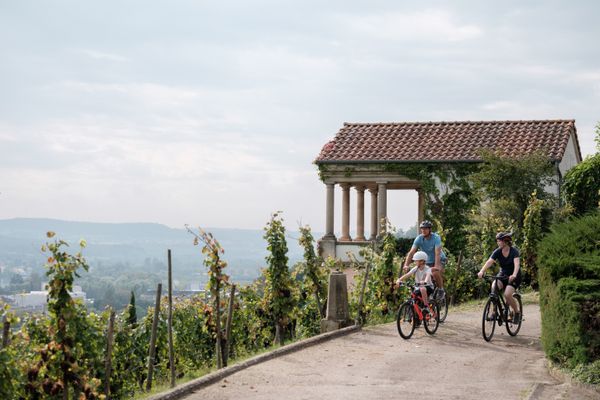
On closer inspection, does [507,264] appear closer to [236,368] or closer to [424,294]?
[424,294]

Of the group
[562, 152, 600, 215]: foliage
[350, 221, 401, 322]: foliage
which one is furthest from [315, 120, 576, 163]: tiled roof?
[350, 221, 401, 322]: foliage

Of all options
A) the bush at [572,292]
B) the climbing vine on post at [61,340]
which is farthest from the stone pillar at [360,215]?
the climbing vine on post at [61,340]

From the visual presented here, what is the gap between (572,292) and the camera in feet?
38.2

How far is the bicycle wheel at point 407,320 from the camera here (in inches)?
619

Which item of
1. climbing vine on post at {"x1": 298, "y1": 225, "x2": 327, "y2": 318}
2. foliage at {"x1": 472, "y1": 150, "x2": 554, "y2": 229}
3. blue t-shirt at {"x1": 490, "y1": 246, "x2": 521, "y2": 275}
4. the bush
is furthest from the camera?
foliage at {"x1": 472, "y1": 150, "x2": 554, "y2": 229}

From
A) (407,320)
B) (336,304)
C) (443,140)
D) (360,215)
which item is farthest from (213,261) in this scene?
(360,215)

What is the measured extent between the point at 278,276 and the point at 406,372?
703 centimetres

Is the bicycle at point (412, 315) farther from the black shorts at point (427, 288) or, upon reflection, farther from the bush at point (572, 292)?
the bush at point (572, 292)

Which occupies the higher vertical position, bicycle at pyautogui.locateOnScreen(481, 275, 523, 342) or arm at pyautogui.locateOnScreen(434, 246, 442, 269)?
arm at pyautogui.locateOnScreen(434, 246, 442, 269)

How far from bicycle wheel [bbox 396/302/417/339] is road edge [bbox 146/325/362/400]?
119 cm

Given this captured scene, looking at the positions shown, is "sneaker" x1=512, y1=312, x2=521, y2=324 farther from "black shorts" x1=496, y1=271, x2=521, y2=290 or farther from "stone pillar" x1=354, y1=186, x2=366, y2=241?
"stone pillar" x1=354, y1=186, x2=366, y2=241

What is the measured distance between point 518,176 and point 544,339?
1788 centimetres

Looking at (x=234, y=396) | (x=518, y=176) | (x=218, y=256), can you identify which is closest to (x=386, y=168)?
(x=518, y=176)

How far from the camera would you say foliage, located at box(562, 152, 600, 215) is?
2797 centimetres
